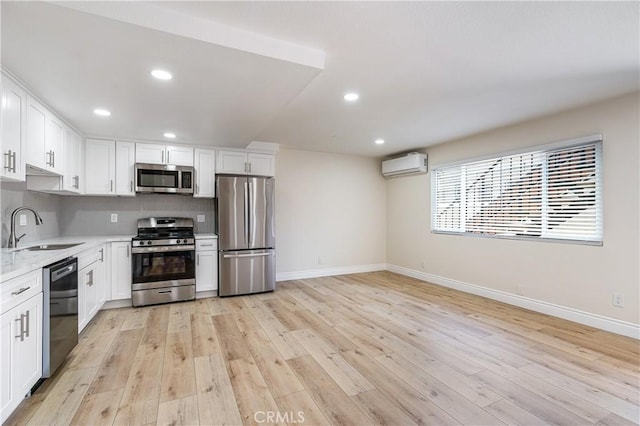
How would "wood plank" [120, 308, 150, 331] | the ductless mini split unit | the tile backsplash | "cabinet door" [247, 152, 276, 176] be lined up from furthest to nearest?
the ductless mini split unit → "cabinet door" [247, 152, 276, 176] → the tile backsplash → "wood plank" [120, 308, 150, 331]

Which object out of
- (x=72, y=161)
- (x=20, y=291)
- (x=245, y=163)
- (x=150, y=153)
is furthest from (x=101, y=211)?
(x=20, y=291)

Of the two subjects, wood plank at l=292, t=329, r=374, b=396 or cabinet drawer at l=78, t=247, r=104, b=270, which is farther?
cabinet drawer at l=78, t=247, r=104, b=270

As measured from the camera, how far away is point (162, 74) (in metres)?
2.25

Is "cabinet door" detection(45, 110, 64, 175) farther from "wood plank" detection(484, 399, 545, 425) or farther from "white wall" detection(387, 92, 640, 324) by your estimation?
"white wall" detection(387, 92, 640, 324)

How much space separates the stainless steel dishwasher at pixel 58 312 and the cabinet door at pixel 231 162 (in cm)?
243

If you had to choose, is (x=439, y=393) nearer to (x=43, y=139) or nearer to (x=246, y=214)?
(x=246, y=214)

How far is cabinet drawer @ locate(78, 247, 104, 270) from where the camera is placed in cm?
294

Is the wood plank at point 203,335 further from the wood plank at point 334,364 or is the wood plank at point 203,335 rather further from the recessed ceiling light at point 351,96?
the recessed ceiling light at point 351,96

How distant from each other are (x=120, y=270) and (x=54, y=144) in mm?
1699

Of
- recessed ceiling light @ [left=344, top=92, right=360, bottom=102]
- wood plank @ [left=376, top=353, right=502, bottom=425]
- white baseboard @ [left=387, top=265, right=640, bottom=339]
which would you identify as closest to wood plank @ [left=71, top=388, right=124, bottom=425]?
wood plank @ [left=376, top=353, right=502, bottom=425]

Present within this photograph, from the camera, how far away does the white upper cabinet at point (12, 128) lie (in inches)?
83.9

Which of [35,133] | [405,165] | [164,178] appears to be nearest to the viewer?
[35,133]

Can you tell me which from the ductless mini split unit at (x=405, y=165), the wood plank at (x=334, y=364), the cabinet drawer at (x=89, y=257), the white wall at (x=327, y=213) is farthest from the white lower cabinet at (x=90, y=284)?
the ductless mini split unit at (x=405, y=165)

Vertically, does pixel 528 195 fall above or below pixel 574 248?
above
